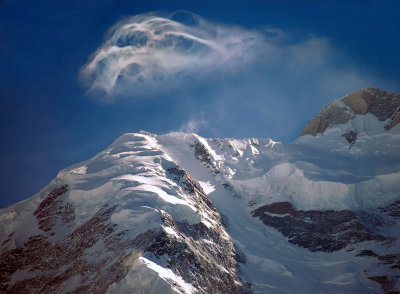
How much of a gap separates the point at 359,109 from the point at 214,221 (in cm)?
9503

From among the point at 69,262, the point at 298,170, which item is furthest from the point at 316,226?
the point at 69,262

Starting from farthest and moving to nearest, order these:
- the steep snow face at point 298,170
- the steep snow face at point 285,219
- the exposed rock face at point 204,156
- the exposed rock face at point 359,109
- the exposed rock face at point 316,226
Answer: the exposed rock face at point 359,109, the exposed rock face at point 204,156, the steep snow face at point 298,170, the exposed rock face at point 316,226, the steep snow face at point 285,219

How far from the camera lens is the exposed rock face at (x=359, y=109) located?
129 meters

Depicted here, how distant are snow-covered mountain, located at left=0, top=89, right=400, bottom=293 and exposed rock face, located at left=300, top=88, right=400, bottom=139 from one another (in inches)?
41.5

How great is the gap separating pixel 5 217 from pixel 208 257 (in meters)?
45.1

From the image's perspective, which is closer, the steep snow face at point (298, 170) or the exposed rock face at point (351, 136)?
the steep snow face at point (298, 170)

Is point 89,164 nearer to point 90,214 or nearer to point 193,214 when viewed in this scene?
point 90,214

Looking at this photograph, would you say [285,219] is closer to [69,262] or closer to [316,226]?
[316,226]

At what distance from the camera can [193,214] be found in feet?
219

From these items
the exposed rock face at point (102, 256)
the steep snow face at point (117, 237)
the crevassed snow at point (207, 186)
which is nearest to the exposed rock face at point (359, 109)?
the crevassed snow at point (207, 186)

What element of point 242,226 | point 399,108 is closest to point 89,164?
point 242,226

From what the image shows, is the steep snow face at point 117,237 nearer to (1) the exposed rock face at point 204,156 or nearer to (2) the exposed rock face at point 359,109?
(1) the exposed rock face at point 204,156

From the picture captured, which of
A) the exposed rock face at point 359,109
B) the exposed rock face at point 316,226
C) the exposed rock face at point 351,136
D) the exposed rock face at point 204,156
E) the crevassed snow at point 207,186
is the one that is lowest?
the exposed rock face at point 316,226

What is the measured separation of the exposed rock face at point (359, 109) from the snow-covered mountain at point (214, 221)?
105 centimetres
